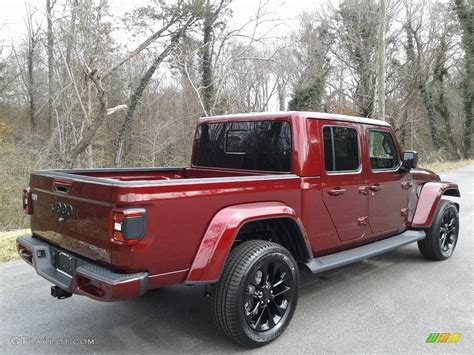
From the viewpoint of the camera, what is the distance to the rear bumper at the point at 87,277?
2699mm

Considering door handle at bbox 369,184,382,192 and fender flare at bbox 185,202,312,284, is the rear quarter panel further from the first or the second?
door handle at bbox 369,184,382,192

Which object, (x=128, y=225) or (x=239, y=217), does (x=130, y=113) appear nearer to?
(x=239, y=217)

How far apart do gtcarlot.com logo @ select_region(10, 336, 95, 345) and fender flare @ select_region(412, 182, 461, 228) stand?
3890mm

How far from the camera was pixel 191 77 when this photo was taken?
56.4 ft

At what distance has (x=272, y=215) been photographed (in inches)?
132

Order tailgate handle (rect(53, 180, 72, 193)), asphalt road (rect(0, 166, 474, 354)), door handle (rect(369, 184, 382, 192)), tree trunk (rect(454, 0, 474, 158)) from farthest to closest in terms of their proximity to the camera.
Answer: tree trunk (rect(454, 0, 474, 158)) → door handle (rect(369, 184, 382, 192)) → asphalt road (rect(0, 166, 474, 354)) → tailgate handle (rect(53, 180, 72, 193))

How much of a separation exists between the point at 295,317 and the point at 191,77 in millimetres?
14630

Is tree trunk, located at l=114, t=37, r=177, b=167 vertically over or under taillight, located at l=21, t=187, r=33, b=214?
over

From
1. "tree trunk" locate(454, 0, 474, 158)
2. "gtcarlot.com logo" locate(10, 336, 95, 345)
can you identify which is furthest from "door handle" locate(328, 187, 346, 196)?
"tree trunk" locate(454, 0, 474, 158)

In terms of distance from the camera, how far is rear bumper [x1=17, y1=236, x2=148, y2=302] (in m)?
2.70

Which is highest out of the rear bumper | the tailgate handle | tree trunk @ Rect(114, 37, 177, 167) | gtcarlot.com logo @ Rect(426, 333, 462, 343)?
tree trunk @ Rect(114, 37, 177, 167)

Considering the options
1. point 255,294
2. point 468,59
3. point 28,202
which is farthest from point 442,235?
point 468,59

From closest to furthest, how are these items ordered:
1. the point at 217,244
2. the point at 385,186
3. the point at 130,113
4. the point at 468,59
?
the point at 217,244 → the point at 385,186 → the point at 130,113 → the point at 468,59

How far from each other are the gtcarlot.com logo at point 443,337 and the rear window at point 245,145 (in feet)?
5.90
